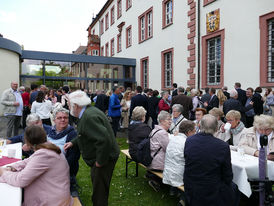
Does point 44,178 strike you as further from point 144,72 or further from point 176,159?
point 144,72

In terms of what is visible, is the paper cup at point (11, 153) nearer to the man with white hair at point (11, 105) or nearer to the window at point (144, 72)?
the man with white hair at point (11, 105)

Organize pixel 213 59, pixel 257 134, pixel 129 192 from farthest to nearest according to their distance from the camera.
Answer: pixel 213 59 < pixel 129 192 < pixel 257 134

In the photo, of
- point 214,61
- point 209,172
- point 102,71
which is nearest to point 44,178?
point 209,172

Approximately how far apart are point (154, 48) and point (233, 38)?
742 cm

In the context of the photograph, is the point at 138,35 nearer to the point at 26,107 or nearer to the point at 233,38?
the point at 233,38

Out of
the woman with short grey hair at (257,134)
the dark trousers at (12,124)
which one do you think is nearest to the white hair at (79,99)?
the woman with short grey hair at (257,134)

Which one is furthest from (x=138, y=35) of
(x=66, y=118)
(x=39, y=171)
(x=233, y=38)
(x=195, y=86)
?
(x=39, y=171)

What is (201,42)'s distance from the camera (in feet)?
40.7

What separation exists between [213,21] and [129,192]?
30.6ft

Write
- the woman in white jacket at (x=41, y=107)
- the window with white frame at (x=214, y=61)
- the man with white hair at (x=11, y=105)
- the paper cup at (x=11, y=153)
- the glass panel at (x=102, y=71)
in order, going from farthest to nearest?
1. the glass panel at (x=102, y=71)
2. the window with white frame at (x=214, y=61)
3. the man with white hair at (x=11, y=105)
4. the woman in white jacket at (x=41, y=107)
5. the paper cup at (x=11, y=153)

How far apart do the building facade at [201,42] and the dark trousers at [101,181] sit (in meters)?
7.54

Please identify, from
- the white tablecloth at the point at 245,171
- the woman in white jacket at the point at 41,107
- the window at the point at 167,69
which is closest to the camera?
the white tablecloth at the point at 245,171

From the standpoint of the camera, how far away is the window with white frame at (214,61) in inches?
457

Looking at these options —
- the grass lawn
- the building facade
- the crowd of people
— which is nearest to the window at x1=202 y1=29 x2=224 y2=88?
the building facade
